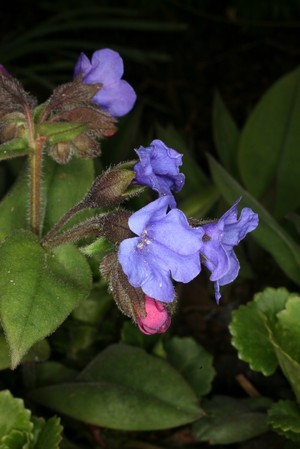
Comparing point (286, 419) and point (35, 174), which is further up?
point (35, 174)

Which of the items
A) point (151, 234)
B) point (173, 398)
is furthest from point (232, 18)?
point (151, 234)

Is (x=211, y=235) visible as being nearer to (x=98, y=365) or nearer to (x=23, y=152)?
(x=23, y=152)

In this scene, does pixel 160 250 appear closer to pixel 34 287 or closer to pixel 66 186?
pixel 34 287

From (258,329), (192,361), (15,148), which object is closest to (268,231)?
(258,329)

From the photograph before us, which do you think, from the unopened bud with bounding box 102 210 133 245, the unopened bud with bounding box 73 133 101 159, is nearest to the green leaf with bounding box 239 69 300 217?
the unopened bud with bounding box 73 133 101 159

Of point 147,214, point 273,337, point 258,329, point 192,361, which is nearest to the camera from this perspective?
point 147,214

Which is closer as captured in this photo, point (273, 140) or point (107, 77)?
point (107, 77)
